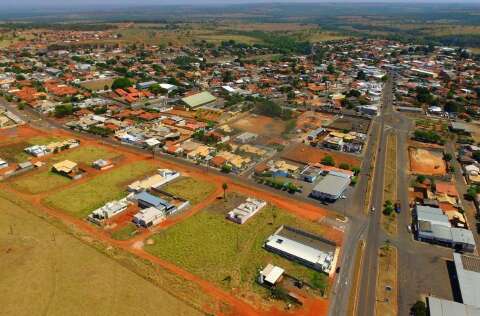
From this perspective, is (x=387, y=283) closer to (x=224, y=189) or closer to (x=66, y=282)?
(x=224, y=189)

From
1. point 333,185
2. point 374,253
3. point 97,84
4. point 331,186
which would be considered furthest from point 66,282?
point 97,84

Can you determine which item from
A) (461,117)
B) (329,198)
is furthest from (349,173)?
(461,117)

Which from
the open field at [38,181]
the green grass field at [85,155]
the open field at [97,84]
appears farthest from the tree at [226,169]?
the open field at [97,84]

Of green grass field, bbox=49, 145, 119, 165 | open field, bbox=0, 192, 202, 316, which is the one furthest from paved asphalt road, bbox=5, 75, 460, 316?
open field, bbox=0, 192, 202, 316

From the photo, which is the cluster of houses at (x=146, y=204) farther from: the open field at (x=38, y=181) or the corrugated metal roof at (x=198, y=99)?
the corrugated metal roof at (x=198, y=99)

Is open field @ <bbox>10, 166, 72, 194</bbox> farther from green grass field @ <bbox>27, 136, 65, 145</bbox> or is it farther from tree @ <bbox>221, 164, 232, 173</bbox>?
tree @ <bbox>221, 164, 232, 173</bbox>

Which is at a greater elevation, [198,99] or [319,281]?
[319,281]
